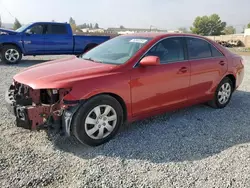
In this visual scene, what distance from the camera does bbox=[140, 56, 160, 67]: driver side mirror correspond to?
361cm

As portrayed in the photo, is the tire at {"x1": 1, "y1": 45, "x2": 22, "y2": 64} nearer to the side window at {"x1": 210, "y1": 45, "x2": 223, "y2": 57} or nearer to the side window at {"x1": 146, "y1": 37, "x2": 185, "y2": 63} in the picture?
the side window at {"x1": 146, "y1": 37, "x2": 185, "y2": 63}

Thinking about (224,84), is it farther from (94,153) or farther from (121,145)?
(94,153)

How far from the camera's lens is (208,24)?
9000 centimetres

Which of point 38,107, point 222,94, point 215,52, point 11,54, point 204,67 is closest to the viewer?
point 38,107

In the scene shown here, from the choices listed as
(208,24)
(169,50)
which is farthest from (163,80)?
(208,24)

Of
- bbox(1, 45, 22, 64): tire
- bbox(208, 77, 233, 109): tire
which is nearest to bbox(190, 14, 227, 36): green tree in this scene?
bbox(1, 45, 22, 64): tire

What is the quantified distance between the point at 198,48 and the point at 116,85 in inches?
81.8

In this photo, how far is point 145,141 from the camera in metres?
3.62

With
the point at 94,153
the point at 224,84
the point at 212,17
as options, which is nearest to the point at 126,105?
the point at 94,153

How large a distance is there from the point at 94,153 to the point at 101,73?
108cm

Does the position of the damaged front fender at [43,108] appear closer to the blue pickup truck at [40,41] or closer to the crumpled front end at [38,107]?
the crumpled front end at [38,107]

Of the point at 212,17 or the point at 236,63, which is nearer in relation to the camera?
the point at 236,63

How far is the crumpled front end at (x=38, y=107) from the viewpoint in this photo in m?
3.14

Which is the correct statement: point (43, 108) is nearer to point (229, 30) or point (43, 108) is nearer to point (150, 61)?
point (150, 61)
